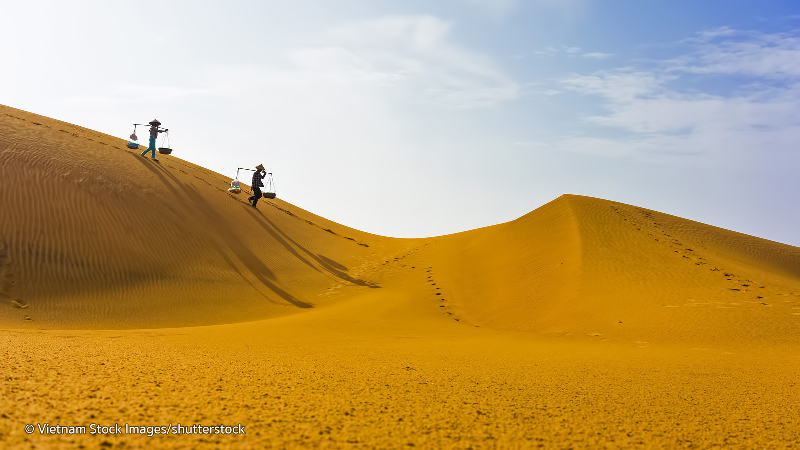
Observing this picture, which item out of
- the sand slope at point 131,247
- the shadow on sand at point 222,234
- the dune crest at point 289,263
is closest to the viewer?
the dune crest at point 289,263

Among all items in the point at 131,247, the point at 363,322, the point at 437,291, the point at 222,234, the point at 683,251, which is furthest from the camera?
the point at 222,234

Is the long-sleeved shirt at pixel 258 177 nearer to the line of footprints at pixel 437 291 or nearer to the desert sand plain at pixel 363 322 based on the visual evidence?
the desert sand plain at pixel 363 322

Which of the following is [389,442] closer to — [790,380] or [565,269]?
[790,380]

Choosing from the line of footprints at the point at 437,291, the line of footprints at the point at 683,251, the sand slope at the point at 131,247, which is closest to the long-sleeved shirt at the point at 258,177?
the sand slope at the point at 131,247

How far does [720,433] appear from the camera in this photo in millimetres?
6258

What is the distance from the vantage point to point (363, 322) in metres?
16.2

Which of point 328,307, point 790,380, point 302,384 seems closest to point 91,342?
point 302,384

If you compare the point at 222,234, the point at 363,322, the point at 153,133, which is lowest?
the point at 363,322

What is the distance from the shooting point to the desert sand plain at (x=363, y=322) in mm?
5902

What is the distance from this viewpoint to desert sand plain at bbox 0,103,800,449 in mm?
5902

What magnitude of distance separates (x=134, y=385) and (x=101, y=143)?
24.9 m

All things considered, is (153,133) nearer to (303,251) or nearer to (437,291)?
(303,251)

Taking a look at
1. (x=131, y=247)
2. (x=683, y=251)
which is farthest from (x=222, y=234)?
(x=683, y=251)

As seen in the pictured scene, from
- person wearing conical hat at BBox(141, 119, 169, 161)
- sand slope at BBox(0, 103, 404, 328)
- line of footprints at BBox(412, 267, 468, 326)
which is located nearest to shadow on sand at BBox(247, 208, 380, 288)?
sand slope at BBox(0, 103, 404, 328)
